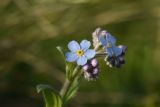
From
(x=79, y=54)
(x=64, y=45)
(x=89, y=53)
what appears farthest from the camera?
(x=64, y=45)

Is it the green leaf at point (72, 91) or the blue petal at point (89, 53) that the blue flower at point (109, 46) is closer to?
the blue petal at point (89, 53)

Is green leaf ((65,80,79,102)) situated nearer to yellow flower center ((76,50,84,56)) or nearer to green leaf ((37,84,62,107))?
green leaf ((37,84,62,107))

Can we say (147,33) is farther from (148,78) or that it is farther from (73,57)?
(73,57)

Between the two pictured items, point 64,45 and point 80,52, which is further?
point 64,45

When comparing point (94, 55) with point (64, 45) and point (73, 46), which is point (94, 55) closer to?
point (73, 46)

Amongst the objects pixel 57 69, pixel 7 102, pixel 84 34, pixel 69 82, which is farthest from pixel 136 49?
pixel 69 82

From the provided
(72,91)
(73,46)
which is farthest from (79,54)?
(72,91)
